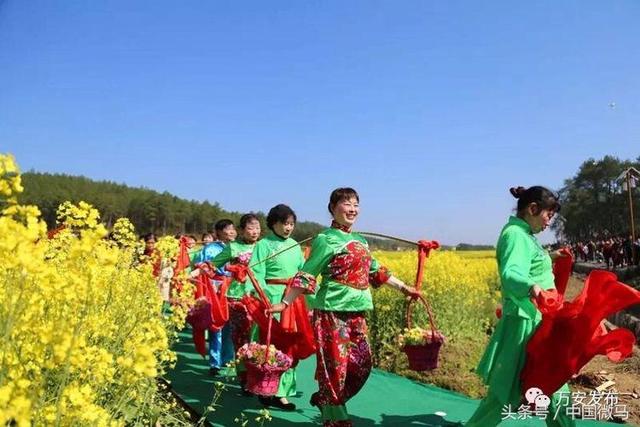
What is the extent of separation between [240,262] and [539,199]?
3142 mm

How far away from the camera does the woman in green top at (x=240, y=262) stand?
5.23m

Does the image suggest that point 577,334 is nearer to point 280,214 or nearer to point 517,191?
point 517,191

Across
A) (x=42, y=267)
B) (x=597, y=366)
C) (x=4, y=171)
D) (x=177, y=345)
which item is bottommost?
(x=177, y=345)

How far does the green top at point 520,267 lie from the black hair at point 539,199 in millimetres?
121

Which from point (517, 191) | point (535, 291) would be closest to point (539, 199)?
point (517, 191)

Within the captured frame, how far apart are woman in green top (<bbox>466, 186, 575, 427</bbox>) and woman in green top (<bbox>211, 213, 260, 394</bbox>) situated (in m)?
2.40

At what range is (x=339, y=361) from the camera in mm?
3576

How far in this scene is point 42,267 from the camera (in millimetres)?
1495

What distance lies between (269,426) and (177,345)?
12.3 ft

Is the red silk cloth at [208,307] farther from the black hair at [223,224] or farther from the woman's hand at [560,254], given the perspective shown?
the woman's hand at [560,254]

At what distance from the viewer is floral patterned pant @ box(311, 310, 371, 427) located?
3.55m

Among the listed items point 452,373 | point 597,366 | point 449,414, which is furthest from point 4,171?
point 597,366

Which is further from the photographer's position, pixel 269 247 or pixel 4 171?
pixel 269 247

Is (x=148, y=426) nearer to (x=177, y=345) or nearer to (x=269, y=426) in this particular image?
(x=269, y=426)
